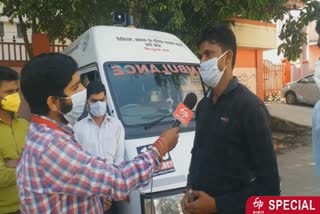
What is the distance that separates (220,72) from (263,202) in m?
0.78

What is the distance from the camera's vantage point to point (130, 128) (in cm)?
368

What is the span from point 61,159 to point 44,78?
0.40 meters

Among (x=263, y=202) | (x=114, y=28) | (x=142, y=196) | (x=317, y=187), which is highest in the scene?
(x=114, y=28)

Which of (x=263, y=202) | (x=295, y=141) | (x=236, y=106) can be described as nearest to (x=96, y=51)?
(x=236, y=106)

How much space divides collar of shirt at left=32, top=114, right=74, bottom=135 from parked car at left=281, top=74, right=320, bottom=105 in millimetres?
15037

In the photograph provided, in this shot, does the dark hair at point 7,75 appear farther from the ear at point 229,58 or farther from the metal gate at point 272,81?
the metal gate at point 272,81

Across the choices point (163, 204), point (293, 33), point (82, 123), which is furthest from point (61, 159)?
point (293, 33)

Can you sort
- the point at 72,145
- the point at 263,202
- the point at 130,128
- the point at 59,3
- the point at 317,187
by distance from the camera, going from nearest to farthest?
1. the point at 72,145
2. the point at 263,202
3. the point at 130,128
4. the point at 317,187
5. the point at 59,3

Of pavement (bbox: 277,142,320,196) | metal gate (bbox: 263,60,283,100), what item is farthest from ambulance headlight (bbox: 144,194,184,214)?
metal gate (bbox: 263,60,283,100)

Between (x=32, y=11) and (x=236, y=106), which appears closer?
(x=236, y=106)

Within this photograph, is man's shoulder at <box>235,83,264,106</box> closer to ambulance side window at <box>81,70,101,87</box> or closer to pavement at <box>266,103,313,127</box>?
ambulance side window at <box>81,70,101,87</box>

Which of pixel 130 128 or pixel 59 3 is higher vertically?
pixel 59 3

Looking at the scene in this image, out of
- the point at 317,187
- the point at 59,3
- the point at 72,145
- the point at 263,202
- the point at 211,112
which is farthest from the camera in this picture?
the point at 59,3

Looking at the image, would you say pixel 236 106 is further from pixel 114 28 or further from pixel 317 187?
pixel 317 187
